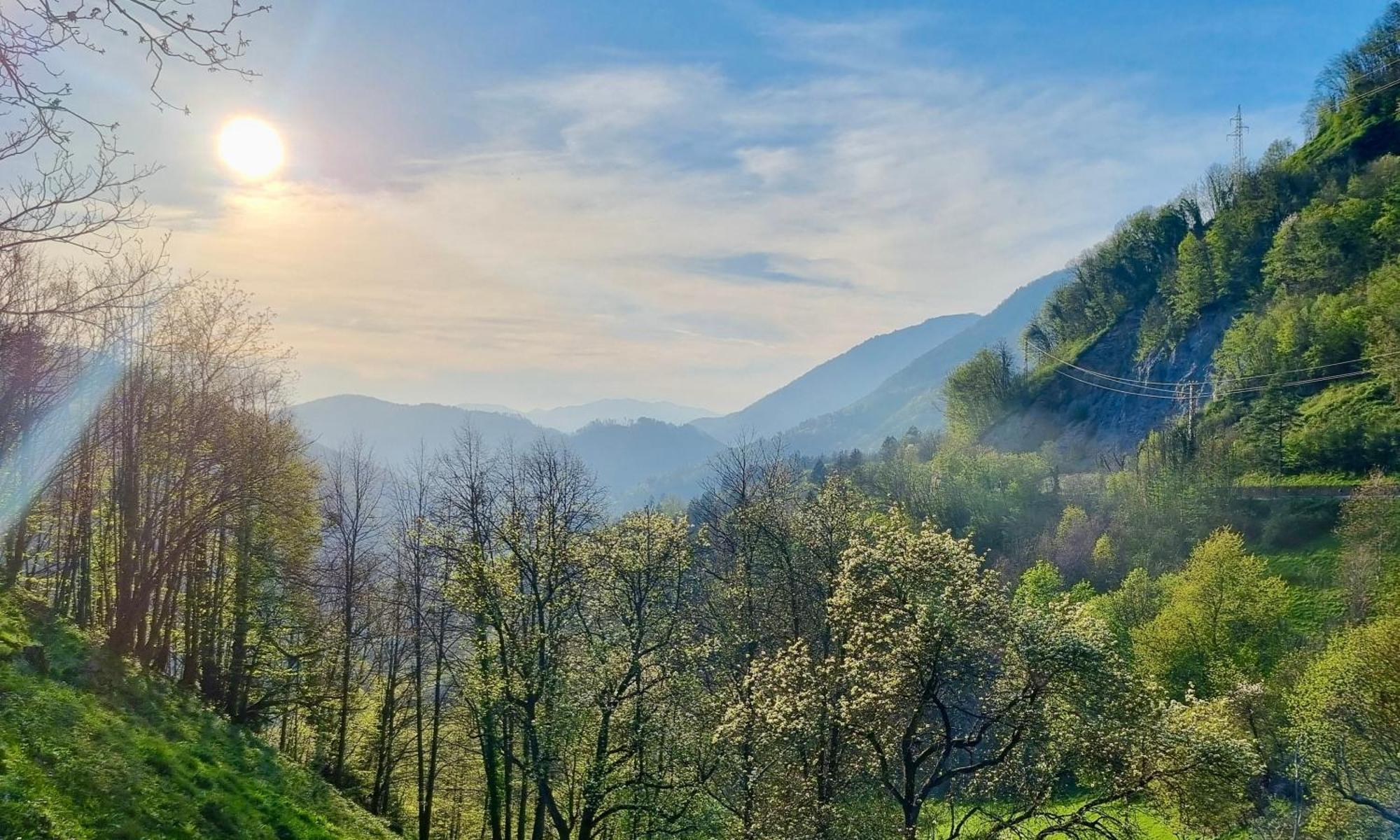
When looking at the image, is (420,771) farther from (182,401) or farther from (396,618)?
(182,401)

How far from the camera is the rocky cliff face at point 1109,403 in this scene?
340 feet

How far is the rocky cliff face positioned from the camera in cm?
10350

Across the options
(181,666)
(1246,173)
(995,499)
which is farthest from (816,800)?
(1246,173)

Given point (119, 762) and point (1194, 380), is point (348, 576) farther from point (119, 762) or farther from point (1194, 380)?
point (1194, 380)

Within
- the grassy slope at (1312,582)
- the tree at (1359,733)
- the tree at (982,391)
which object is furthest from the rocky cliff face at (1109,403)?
the tree at (1359,733)

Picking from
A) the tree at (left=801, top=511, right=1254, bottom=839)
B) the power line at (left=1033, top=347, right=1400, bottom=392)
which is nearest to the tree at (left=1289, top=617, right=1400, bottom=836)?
the tree at (left=801, top=511, right=1254, bottom=839)

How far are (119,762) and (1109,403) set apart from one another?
129m

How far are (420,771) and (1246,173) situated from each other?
441ft

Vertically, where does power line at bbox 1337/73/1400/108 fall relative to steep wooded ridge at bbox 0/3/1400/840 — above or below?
above

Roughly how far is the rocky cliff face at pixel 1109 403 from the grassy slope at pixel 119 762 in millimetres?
108022

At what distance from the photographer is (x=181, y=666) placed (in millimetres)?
30656

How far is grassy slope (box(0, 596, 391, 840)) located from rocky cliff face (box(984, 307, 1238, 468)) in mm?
108022

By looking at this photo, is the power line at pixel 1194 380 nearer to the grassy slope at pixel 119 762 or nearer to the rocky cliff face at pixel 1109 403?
the rocky cliff face at pixel 1109 403

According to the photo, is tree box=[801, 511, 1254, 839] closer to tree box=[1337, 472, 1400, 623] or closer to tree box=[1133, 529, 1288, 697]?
tree box=[1133, 529, 1288, 697]
